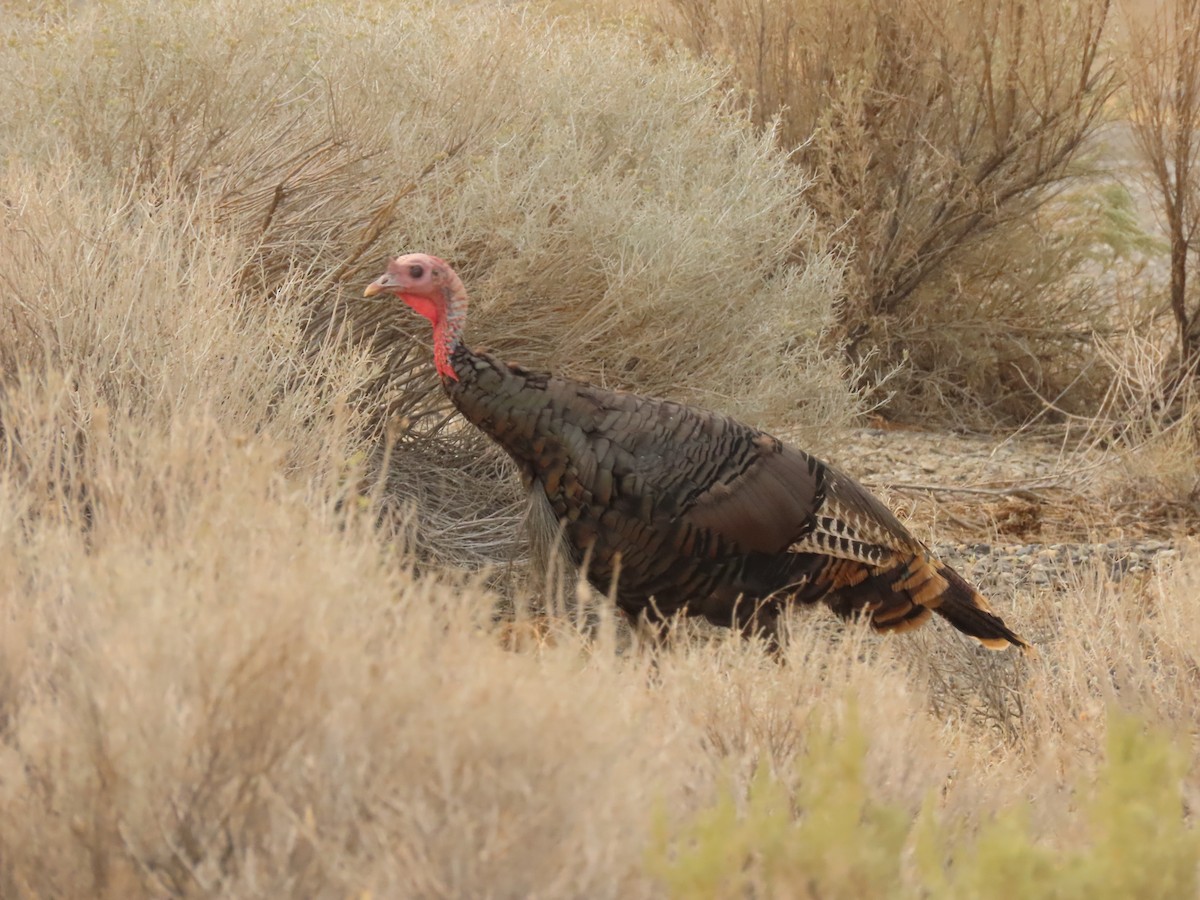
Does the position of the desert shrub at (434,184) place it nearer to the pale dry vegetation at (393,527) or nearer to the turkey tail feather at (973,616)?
the pale dry vegetation at (393,527)

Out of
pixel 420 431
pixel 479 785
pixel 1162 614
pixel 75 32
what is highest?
pixel 75 32

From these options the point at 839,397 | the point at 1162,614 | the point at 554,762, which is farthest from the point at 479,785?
the point at 839,397

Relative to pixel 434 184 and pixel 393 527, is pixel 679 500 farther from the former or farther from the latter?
pixel 434 184

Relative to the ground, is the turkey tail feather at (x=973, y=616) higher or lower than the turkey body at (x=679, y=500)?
lower

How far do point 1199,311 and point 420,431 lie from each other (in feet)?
15.8

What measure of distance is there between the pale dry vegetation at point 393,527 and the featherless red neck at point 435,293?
0.21 meters

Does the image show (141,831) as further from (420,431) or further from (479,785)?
(420,431)

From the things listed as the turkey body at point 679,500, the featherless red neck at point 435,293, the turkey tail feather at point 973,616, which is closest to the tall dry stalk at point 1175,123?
the turkey tail feather at point 973,616

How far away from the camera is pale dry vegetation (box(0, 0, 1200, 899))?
207cm

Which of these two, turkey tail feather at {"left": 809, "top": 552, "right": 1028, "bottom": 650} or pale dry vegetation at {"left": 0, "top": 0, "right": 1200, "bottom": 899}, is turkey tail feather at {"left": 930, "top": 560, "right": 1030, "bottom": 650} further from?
Answer: pale dry vegetation at {"left": 0, "top": 0, "right": 1200, "bottom": 899}

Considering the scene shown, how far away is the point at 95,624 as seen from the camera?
7.20ft

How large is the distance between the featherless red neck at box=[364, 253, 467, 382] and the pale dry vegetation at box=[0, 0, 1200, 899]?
0.21 meters

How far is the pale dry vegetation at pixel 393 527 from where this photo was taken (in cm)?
207

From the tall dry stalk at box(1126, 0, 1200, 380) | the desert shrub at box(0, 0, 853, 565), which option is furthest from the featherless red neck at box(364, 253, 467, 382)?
the tall dry stalk at box(1126, 0, 1200, 380)
